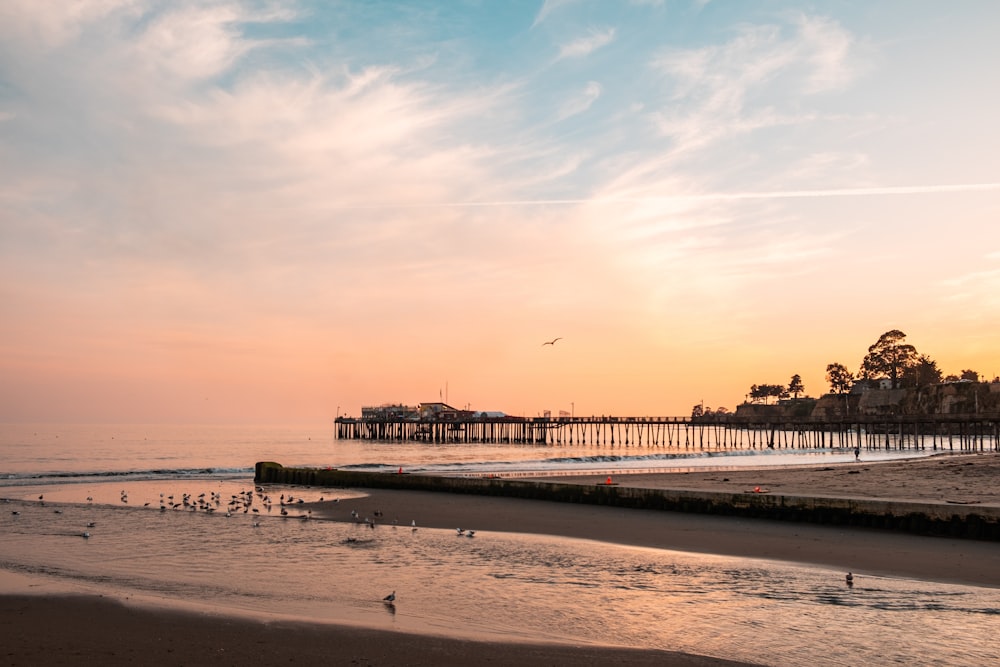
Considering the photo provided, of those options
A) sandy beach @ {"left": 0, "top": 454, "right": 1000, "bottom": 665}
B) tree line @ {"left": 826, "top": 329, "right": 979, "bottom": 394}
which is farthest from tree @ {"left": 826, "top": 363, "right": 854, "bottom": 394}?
sandy beach @ {"left": 0, "top": 454, "right": 1000, "bottom": 665}

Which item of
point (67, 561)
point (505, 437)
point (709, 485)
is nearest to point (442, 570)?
point (67, 561)

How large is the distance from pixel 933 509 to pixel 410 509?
51.3 ft

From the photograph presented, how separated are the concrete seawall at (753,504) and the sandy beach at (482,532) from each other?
51 cm

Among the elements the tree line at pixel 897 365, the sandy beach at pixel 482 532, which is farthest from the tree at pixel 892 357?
the sandy beach at pixel 482 532

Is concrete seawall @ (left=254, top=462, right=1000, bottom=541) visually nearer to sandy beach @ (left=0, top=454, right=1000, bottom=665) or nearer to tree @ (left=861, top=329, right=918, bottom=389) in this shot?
sandy beach @ (left=0, top=454, right=1000, bottom=665)

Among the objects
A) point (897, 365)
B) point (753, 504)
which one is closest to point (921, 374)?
point (897, 365)

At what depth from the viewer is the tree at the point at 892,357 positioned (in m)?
155

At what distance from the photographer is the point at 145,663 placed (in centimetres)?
832

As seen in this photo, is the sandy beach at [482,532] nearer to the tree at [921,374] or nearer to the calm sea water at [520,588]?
the calm sea water at [520,588]

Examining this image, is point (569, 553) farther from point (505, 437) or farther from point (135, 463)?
point (505, 437)

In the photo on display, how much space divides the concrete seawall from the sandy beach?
1.67 feet

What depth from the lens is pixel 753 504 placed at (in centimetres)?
2209

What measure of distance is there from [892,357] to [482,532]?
522ft

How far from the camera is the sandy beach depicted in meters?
8.61
